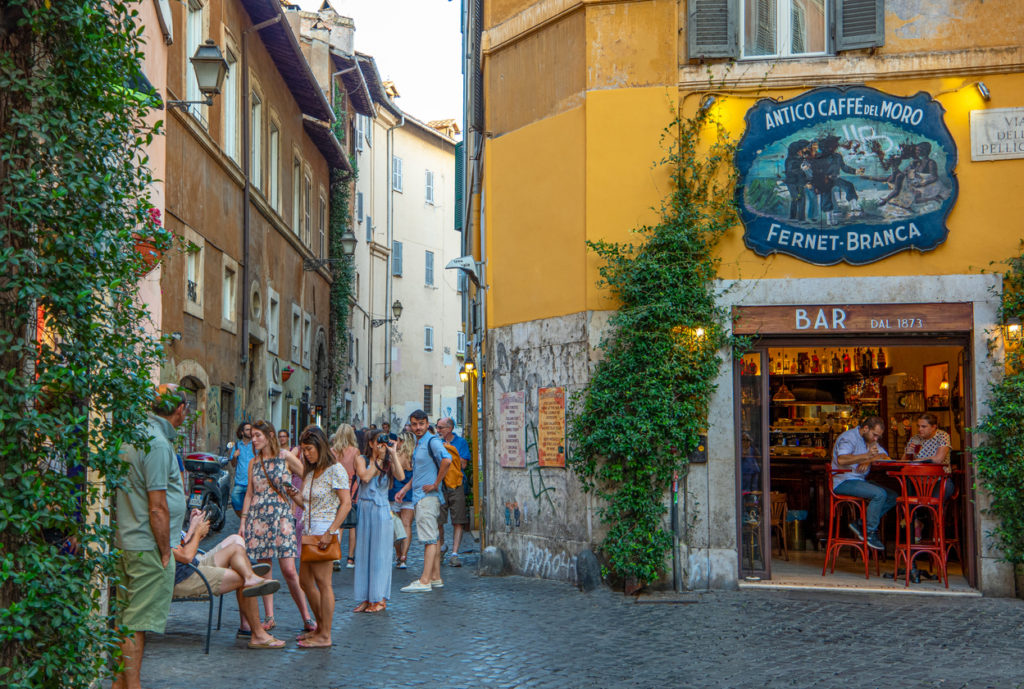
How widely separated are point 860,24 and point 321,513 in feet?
22.4

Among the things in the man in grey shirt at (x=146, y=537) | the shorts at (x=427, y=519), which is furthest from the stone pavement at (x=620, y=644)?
the man in grey shirt at (x=146, y=537)

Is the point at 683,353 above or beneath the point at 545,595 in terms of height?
above

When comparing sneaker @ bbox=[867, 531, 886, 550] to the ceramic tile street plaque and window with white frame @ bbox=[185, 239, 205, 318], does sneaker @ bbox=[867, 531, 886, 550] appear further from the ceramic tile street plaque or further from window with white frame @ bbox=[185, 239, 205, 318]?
window with white frame @ bbox=[185, 239, 205, 318]

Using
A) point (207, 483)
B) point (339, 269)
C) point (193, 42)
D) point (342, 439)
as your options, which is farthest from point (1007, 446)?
point (339, 269)

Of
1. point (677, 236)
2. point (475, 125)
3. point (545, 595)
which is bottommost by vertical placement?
point (545, 595)

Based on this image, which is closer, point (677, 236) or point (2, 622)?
point (2, 622)

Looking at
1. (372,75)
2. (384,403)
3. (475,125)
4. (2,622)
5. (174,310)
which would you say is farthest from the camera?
(384,403)

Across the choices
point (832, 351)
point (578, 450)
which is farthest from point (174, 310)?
point (832, 351)

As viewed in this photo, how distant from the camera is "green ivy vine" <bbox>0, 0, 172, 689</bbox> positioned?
4.58 meters

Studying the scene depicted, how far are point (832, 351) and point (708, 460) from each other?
4776 mm

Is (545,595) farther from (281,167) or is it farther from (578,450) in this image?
(281,167)

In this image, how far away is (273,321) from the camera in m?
25.5

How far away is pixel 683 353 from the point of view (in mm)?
11094

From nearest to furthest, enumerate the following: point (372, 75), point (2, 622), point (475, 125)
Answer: point (2, 622), point (475, 125), point (372, 75)
